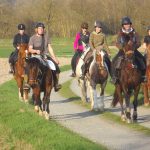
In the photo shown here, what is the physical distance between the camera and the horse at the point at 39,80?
45.9 ft

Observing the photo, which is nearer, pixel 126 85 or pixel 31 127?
pixel 31 127

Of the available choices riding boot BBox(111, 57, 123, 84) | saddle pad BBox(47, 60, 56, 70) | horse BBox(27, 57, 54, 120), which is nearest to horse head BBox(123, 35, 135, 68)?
riding boot BBox(111, 57, 123, 84)

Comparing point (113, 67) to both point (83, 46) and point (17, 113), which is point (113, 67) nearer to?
point (17, 113)

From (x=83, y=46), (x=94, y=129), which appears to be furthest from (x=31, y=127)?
(x=83, y=46)

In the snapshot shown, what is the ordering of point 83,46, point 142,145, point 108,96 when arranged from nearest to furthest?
point 142,145 → point 83,46 → point 108,96

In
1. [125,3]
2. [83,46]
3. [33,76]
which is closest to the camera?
[33,76]

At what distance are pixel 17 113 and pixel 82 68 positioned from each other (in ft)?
15.3

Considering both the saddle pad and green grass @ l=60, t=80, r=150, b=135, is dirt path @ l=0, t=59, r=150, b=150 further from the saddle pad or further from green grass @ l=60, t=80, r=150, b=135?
the saddle pad

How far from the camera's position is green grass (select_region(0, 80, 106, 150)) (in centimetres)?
955

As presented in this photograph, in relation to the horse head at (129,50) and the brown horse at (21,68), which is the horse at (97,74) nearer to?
the brown horse at (21,68)

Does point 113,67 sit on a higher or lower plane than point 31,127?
higher

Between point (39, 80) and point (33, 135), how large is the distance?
361cm

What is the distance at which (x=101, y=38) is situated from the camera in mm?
16953

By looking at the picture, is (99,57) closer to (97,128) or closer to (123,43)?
(123,43)
